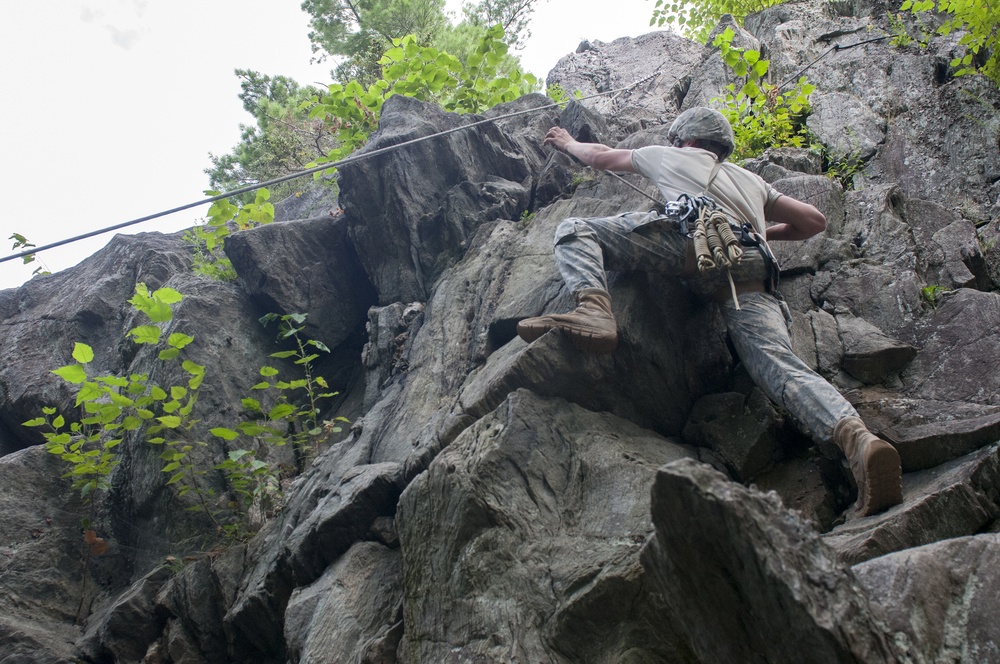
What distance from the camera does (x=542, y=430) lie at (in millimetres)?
4996

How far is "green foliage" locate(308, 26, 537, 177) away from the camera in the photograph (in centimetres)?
911

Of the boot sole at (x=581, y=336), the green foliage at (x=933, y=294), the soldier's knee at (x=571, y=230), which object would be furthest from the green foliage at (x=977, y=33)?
the boot sole at (x=581, y=336)

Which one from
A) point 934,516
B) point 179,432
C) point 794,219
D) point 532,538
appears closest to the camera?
point 934,516

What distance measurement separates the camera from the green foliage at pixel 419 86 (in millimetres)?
9109

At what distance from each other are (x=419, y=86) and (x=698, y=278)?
520cm

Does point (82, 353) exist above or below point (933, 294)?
above

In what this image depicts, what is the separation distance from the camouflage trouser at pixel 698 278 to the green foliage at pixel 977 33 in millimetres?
4394

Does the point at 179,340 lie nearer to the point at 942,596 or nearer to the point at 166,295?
the point at 166,295

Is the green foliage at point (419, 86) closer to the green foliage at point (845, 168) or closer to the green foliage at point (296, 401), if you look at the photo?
the green foliage at point (296, 401)

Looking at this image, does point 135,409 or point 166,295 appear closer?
point 166,295

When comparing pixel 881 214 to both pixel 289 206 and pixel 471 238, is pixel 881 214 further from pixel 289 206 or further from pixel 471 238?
pixel 289 206

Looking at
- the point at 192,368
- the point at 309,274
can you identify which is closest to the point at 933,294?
the point at 192,368

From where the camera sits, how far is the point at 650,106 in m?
11.2

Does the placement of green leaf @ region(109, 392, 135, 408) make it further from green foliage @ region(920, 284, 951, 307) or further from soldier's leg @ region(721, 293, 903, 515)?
green foliage @ region(920, 284, 951, 307)
